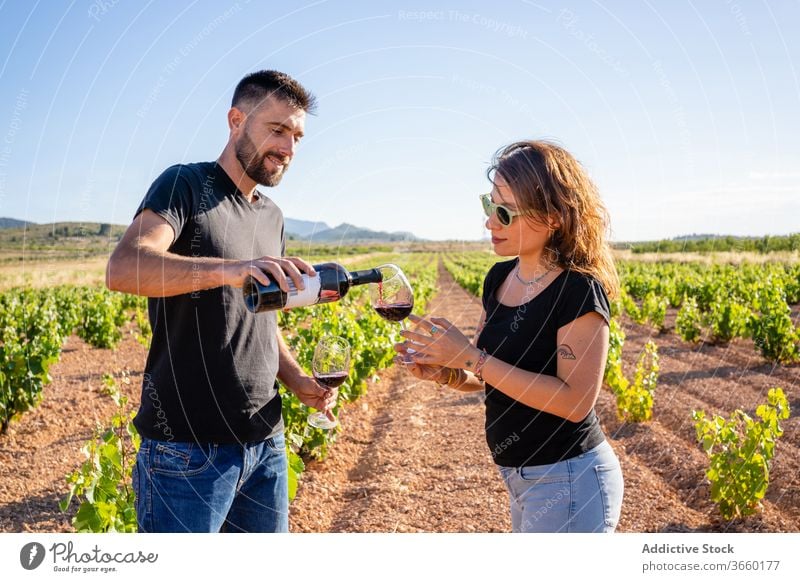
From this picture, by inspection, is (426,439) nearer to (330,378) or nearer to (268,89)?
(330,378)

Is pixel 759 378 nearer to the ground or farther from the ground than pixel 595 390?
nearer to the ground

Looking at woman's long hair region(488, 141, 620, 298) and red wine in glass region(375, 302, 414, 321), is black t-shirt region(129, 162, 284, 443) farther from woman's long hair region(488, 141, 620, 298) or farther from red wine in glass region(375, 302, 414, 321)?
woman's long hair region(488, 141, 620, 298)

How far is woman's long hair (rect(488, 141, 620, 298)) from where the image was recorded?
7.91ft

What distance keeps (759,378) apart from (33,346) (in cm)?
1134

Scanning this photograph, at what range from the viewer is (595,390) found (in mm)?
2270

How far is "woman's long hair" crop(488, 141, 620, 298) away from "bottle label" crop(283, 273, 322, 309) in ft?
2.79

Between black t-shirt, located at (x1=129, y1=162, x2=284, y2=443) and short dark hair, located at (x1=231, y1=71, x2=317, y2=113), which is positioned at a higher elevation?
short dark hair, located at (x1=231, y1=71, x2=317, y2=113)

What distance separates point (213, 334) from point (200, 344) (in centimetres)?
6

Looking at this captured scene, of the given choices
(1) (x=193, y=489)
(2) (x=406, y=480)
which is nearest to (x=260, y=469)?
(1) (x=193, y=489)

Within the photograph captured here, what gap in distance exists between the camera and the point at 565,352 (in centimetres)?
232

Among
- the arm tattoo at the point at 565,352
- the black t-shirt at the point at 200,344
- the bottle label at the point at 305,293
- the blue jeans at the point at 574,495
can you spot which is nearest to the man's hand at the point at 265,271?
the bottle label at the point at 305,293

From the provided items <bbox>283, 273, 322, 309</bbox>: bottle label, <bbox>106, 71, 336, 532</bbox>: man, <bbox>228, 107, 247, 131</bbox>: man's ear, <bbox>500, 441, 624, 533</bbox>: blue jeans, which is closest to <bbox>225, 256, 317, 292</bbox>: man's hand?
<bbox>106, 71, 336, 532</bbox>: man

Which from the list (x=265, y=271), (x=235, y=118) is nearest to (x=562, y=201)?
(x=265, y=271)
